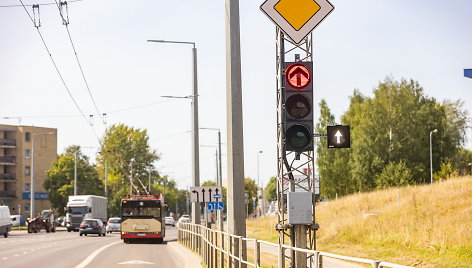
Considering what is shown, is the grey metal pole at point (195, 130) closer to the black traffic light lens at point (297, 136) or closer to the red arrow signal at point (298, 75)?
the red arrow signal at point (298, 75)

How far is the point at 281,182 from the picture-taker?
12.8 metres

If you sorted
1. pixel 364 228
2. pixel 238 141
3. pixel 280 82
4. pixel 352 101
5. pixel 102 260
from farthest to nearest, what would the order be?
pixel 352 101, pixel 364 228, pixel 102 260, pixel 238 141, pixel 280 82

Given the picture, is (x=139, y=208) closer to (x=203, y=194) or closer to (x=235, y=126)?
(x=203, y=194)

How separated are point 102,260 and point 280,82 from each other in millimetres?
17379

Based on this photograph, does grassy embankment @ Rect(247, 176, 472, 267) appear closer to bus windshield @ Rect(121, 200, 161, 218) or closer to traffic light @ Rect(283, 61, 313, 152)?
bus windshield @ Rect(121, 200, 161, 218)

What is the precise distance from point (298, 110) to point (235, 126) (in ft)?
14.0

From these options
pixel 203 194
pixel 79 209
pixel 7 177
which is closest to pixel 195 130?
pixel 203 194

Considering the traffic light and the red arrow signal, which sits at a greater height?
the red arrow signal

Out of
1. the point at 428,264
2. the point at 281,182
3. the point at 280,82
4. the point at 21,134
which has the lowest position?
the point at 428,264

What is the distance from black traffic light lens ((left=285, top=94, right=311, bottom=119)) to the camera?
12.1 meters

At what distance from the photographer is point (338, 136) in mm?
12289

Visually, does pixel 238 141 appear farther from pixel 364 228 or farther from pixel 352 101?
pixel 352 101

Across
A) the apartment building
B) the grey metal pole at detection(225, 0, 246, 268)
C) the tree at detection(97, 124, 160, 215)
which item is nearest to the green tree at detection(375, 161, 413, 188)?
the tree at detection(97, 124, 160, 215)

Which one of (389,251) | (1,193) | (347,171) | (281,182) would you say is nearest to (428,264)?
(389,251)
